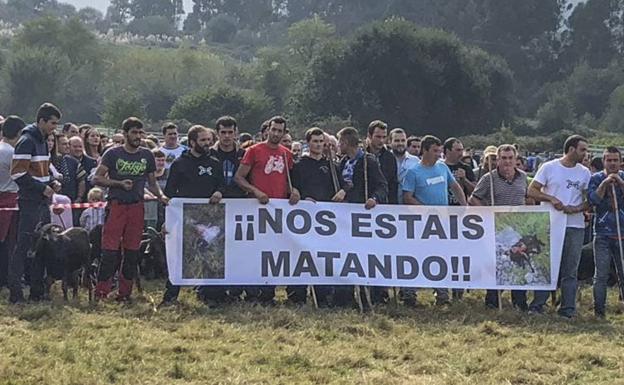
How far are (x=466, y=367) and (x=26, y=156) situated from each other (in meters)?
4.84

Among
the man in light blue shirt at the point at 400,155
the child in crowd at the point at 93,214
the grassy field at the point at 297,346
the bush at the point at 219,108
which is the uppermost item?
the bush at the point at 219,108

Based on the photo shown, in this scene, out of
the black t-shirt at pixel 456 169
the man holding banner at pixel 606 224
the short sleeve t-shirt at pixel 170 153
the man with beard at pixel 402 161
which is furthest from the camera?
the short sleeve t-shirt at pixel 170 153

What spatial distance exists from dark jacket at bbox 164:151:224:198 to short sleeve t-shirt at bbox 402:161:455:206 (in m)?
2.09

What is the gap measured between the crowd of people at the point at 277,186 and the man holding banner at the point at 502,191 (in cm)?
1

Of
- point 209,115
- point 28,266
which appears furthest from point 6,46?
point 28,266

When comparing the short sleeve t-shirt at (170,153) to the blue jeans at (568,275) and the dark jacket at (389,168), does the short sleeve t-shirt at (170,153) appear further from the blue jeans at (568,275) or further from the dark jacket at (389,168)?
the blue jeans at (568,275)

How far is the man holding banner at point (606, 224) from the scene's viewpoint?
9789 mm

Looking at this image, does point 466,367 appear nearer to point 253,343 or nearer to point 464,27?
point 253,343

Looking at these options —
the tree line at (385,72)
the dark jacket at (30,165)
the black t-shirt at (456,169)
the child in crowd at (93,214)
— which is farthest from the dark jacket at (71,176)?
the tree line at (385,72)

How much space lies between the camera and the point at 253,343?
7.90 metres

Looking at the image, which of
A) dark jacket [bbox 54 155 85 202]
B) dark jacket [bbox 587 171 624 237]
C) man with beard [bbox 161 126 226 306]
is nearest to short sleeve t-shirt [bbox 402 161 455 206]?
dark jacket [bbox 587 171 624 237]

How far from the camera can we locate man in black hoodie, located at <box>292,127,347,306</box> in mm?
9977

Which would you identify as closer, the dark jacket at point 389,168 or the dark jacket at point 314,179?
the dark jacket at point 314,179

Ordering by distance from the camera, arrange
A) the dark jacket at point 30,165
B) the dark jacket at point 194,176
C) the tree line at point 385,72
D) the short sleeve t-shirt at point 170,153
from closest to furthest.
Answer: the dark jacket at point 30,165
the dark jacket at point 194,176
the short sleeve t-shirt at point 170,153
the tree line at point 385,72
